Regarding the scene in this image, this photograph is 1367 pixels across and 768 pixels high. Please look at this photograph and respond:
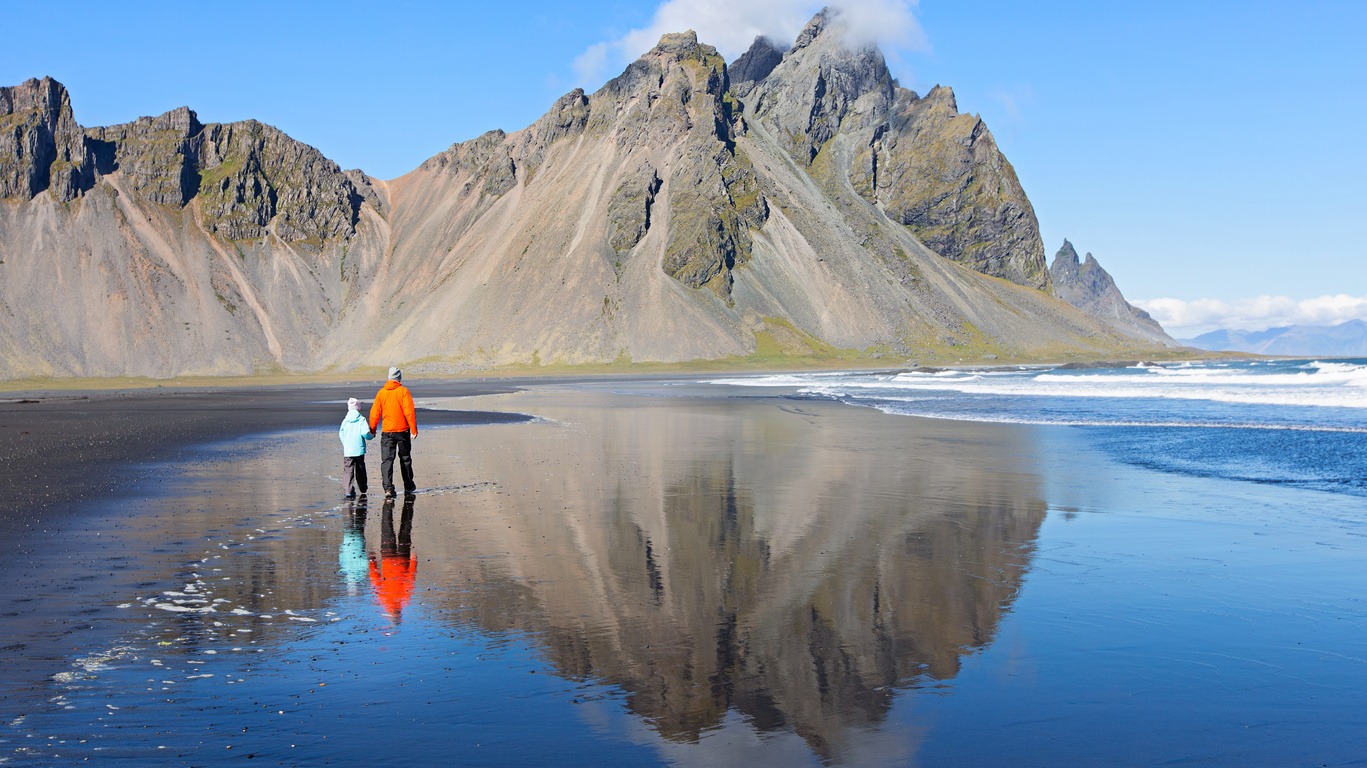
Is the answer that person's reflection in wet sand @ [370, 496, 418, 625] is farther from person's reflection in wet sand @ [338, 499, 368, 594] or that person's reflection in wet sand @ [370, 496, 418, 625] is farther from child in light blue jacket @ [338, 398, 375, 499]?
child in light blue jacket @ [338, 398, 375, 499]

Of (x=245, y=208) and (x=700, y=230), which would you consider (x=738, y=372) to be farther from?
(x=245, y=208)

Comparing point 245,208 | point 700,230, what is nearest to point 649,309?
point 700,230

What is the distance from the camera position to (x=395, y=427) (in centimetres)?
1905

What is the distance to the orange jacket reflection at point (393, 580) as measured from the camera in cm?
1034

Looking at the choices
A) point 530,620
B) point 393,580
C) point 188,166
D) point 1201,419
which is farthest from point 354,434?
point 188,166

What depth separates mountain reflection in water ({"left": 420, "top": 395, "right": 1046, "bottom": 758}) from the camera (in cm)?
789

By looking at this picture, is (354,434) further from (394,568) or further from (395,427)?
(394,568)

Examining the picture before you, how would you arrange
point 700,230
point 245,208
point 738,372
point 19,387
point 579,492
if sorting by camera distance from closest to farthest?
point 579,492 → point 19,387 → point 738,372 → point 700,230 → point 245,208

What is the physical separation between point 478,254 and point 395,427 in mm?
150375

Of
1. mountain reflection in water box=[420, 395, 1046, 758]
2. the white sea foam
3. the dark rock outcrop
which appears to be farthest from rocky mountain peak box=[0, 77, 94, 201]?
mountain reflection in water box=[420, 395, 1046, 758]

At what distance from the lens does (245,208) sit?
173000 millimetres

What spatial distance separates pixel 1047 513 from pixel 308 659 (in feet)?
38.6

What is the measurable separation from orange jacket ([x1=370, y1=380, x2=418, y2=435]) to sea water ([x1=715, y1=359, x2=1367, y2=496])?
51.1ft

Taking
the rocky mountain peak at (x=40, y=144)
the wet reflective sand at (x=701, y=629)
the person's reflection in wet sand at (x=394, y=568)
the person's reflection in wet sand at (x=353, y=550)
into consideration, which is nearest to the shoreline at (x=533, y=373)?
the rocky mountain peak at (x=40, y=144)
